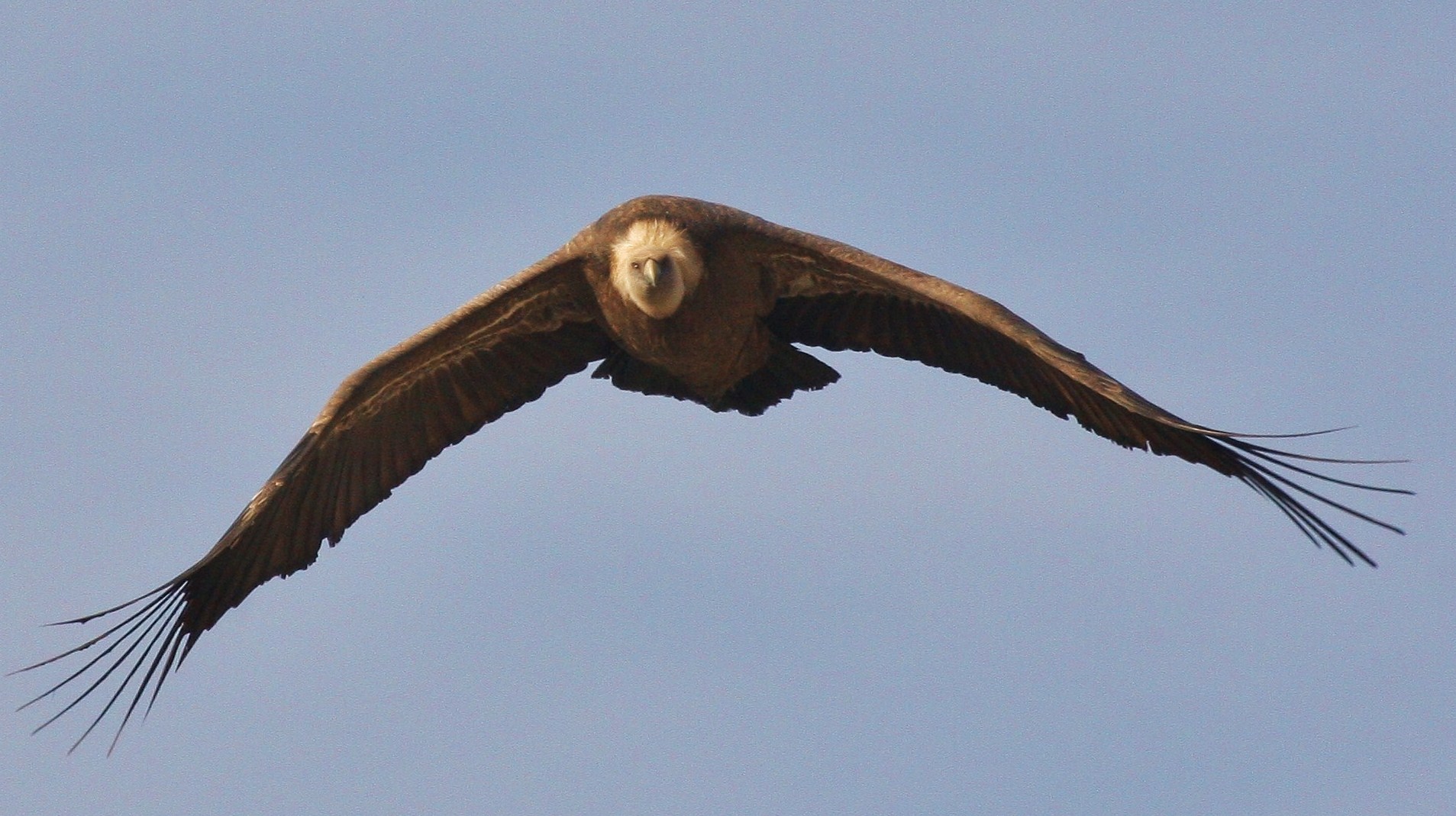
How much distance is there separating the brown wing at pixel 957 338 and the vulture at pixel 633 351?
1 centimetres

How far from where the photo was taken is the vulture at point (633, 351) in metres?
10.2

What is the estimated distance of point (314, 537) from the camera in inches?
421

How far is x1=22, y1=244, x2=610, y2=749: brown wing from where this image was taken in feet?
34.3

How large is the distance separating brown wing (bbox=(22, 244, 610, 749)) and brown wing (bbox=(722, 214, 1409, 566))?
1.08 m

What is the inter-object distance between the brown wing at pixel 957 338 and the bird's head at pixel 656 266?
0.34 meters

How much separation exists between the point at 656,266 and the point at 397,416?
68.0 inches

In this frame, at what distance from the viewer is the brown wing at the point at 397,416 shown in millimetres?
10453

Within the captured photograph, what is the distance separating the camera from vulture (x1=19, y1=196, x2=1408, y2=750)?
1025 cm

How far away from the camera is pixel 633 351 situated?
35.5 feet

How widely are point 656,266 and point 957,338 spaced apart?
64.2 inches

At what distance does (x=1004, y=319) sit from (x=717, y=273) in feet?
5.08

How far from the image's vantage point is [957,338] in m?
10.7

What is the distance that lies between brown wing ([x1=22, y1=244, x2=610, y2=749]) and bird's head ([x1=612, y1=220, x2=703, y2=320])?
404 millimetres

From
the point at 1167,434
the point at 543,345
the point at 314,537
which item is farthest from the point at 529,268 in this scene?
the point at 1167,434
